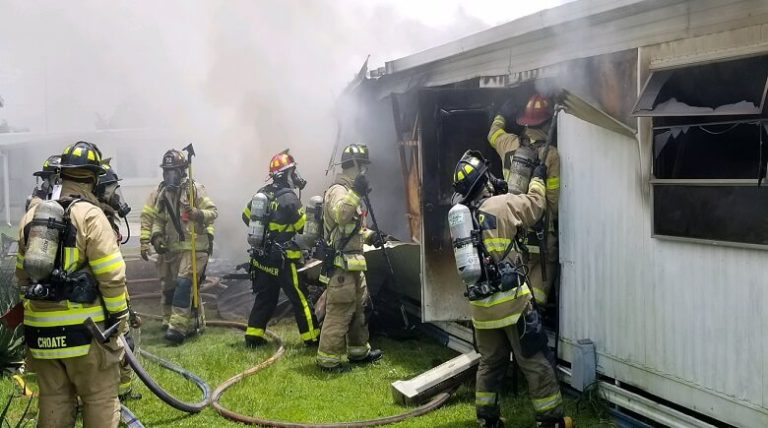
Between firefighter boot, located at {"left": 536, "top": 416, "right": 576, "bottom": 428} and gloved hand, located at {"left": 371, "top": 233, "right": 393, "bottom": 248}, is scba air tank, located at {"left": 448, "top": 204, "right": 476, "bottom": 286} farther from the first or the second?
gloved hand, located at {"left": 371, "top": 233, "right": 393, "bottom": 248}

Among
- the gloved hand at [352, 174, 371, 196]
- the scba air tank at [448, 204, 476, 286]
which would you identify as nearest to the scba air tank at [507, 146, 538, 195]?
the scba air tank at [448, 204, 476, 286]

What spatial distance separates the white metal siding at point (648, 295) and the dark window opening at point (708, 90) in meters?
0.47

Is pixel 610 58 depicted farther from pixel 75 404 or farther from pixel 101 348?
pixel 75 404

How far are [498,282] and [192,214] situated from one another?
15.6 feet

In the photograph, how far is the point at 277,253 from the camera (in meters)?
7.39

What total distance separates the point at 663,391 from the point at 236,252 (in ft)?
34.0

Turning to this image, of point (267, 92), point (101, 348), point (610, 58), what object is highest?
point (267, 92)

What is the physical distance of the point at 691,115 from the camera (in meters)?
4.00

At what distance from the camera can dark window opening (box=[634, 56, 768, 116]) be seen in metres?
3.69

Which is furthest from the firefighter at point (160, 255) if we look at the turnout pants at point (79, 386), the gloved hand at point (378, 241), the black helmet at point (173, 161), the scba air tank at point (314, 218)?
the turnout pants at point (79, 386)

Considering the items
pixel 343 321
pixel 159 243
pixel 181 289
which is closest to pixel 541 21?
pixel 343 321

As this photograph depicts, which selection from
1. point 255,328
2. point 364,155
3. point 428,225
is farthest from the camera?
point 255,328

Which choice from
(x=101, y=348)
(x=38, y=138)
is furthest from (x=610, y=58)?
(x=38, y=138)

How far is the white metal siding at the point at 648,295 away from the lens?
12.7 feet
